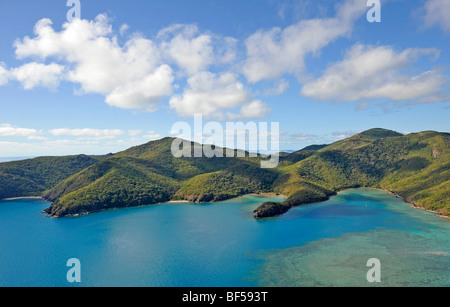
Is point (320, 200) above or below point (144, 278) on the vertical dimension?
above

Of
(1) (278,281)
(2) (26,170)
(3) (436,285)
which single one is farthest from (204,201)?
(2) (26,170)

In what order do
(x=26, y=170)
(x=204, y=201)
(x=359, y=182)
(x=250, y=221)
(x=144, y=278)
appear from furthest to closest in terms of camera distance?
(x=26, y=170), (x=359, y=182), (x=204, y=201), (x=250, y=221), (x=144, y=278)

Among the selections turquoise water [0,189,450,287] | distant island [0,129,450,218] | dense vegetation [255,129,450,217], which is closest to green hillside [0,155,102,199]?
distant island [0,129,450,218]

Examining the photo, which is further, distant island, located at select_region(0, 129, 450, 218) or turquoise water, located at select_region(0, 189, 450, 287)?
distant island, located at select_region(0, 129, 450, 218)

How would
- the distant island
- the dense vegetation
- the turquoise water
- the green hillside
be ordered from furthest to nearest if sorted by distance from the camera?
the green hillside
the distant island
the dense vegetation
the turquoise water

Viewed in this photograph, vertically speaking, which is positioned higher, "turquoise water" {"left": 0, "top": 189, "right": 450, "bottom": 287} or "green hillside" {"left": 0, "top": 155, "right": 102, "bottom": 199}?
"green hillside" {"left": 0, "top": 155, "right": 102, "bottom": 199}

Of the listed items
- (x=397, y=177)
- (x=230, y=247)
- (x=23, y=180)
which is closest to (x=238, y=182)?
(x=230, y=247)

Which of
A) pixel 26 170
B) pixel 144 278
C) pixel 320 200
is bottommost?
pixel 144 278

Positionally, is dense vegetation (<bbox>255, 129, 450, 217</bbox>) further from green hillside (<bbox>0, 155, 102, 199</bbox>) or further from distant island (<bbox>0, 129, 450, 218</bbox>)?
green hillside (<bbox>0, 155, 102, 199</bbox>)

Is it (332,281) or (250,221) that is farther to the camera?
(250,221)

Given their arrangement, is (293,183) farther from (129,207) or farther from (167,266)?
(167,266)
